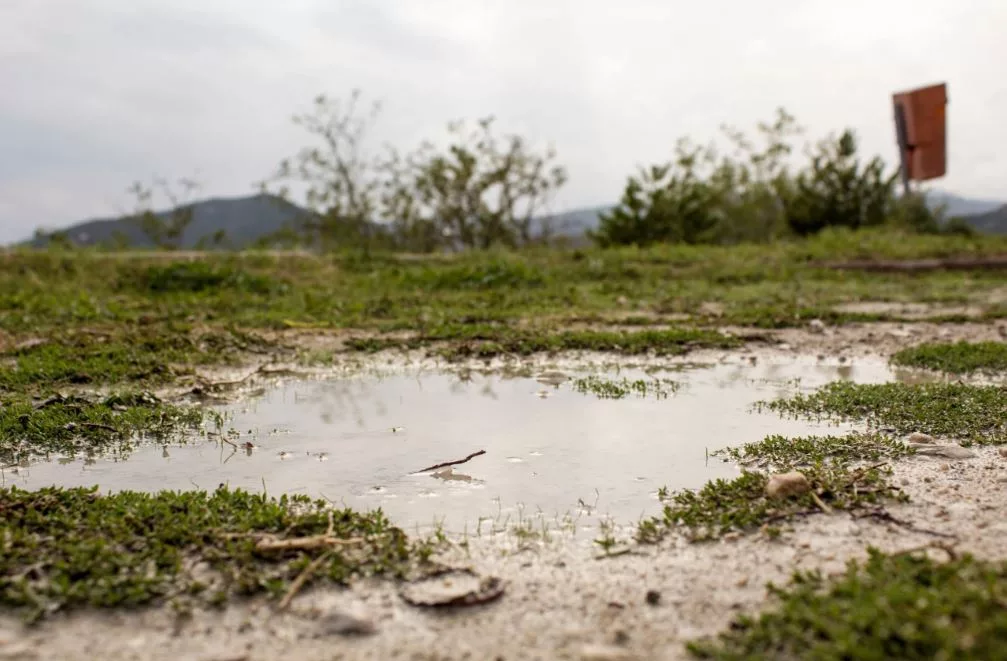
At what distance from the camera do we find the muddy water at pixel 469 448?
11.9 feet

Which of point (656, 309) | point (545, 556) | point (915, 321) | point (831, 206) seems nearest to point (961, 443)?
point (545, 556)

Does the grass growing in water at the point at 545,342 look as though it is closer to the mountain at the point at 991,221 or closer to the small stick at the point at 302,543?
the small stick at the point at 302,543

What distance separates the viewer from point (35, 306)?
9.38 m

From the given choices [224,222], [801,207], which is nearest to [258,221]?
[224,222]

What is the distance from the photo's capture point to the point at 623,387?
5875mm

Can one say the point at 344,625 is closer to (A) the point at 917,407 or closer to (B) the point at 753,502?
(B) the point at 753,502

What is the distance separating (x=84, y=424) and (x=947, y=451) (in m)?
4.35

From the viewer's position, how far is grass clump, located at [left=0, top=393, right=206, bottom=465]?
14.4 ft

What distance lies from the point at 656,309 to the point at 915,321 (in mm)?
2671

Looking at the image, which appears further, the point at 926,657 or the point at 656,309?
the point at 656,309

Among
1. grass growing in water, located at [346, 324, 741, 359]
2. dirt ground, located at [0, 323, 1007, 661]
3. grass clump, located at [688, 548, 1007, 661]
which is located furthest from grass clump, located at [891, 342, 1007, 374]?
grass clump, located at [688, 548, 1007, 661]

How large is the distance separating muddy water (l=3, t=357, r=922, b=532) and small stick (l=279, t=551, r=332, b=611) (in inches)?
19.3

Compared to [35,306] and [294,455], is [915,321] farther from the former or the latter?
[35,306]

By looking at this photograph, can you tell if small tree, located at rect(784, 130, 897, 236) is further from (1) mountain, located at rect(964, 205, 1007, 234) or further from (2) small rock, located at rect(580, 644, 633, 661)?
(2) small rock, located at rect(580, 644, 633, 661)
